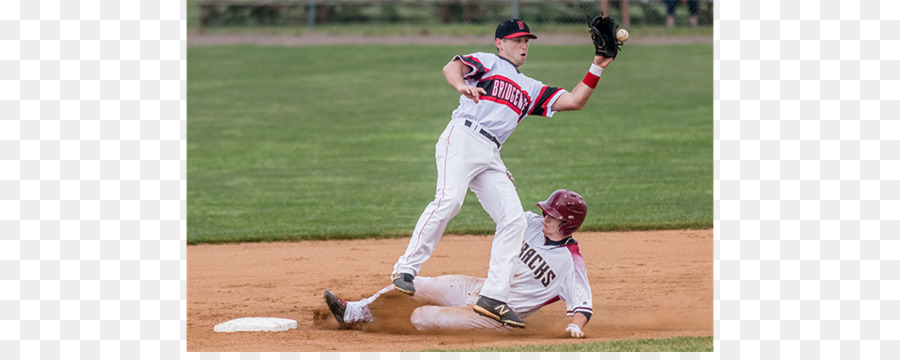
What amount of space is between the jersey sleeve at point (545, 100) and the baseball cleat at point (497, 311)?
1.42m

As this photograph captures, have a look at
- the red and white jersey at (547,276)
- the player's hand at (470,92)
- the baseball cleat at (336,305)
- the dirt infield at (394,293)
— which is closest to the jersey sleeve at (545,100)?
the player's hand at (470,92)

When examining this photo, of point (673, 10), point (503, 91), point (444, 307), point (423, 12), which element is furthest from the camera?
point (423, 12)

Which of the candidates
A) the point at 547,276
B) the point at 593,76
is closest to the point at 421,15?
the point at 593,76

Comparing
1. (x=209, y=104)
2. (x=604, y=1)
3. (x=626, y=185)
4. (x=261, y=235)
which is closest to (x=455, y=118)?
(x=261, y=235)

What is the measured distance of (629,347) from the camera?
24.9 ft

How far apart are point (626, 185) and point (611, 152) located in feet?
9.15

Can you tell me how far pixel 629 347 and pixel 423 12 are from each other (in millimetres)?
24226

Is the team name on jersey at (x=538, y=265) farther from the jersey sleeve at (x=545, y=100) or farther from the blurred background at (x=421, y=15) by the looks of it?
the blurred background at (x=421, y=15)

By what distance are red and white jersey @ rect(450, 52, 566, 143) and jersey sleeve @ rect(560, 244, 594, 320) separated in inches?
42.9

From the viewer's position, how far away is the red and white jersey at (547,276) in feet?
27.0

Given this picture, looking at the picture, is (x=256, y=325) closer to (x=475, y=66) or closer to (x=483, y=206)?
(x=483, y=206)

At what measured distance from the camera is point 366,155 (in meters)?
18.5

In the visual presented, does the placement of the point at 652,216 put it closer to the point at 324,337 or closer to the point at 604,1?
the point at 324,337

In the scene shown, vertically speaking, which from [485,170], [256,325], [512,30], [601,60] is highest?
[512,30]
